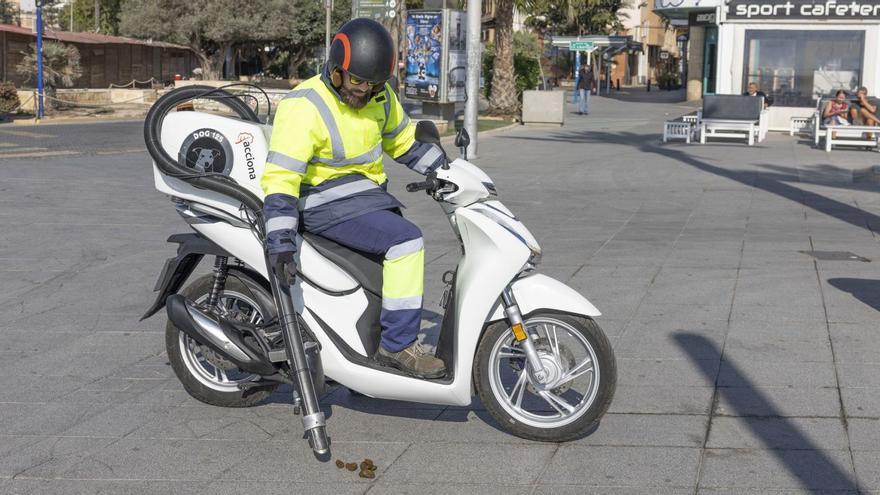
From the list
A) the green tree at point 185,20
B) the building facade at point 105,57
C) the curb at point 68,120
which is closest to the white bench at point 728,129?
the curb at point 68,120

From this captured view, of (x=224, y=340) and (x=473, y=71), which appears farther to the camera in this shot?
(x=473, y=71)

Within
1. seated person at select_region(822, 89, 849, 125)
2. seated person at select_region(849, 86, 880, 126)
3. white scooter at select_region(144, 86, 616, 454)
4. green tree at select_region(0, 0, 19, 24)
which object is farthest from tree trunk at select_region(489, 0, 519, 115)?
green tree at select_region(0, 0, 19, 24)

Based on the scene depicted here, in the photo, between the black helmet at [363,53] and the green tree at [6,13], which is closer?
the black helmet at [363,53]

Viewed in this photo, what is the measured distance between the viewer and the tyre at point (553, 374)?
4.57 m

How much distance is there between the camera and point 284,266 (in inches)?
174

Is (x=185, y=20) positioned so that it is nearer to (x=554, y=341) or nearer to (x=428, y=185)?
(x=428, y=185)

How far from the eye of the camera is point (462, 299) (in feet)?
15.2

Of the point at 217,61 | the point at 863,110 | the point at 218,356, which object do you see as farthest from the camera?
the point at 217,61

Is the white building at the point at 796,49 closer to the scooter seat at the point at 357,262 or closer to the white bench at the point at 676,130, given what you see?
the white bench at the point at 676,130

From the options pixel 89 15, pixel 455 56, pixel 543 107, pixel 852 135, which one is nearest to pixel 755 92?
pixel 852 135

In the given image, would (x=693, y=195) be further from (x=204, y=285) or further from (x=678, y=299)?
(x=204, y=285)

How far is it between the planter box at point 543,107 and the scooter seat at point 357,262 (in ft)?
78.0

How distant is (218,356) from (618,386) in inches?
73.5

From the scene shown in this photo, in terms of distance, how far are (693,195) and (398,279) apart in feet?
31.6
